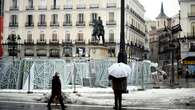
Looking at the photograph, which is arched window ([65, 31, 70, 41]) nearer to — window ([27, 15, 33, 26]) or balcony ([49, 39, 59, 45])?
balcony ([49, 39, 59, 45])

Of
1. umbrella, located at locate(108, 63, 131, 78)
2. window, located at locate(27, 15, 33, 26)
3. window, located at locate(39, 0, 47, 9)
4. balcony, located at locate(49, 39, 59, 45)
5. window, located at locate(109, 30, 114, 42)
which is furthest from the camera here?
window, located at locate(27, 15, 33, 26)

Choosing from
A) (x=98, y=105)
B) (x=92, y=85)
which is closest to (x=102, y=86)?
(x=92, y=85)

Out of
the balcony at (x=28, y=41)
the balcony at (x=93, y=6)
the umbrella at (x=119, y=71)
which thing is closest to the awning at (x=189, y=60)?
the balcony at (x=93, y=6)

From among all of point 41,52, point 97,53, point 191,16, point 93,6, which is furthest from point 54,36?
point 97,53

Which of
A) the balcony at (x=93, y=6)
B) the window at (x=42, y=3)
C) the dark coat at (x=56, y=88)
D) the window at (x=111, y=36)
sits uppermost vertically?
the window at (x=42, y=3)

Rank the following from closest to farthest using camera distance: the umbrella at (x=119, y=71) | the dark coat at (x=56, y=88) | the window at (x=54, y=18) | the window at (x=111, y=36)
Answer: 1. the umbrella at (x=119, y=71)
2. the dark coat at (x=56, y=88)
3. the window at (x=111, y=36)
4. the window at (x=54, y=18)

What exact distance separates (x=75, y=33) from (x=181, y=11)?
60.3 feet

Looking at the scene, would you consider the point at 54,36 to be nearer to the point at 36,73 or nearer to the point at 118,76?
the point at 36,73

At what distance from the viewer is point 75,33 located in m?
88.9

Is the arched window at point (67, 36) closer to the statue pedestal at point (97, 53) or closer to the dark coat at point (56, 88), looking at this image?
the statue pedestal at point (97, 53)

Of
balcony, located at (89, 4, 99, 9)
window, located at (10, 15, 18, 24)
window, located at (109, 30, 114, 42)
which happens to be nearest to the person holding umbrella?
window, located at (109, 30, 114, 42)

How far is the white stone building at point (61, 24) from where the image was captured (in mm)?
87562

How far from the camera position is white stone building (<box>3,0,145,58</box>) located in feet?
287

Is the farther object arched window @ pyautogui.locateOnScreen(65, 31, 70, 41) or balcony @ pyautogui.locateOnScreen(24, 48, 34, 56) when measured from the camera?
balcony @ pyautogui.locateOnScreen(24, 48, 34, 56)
